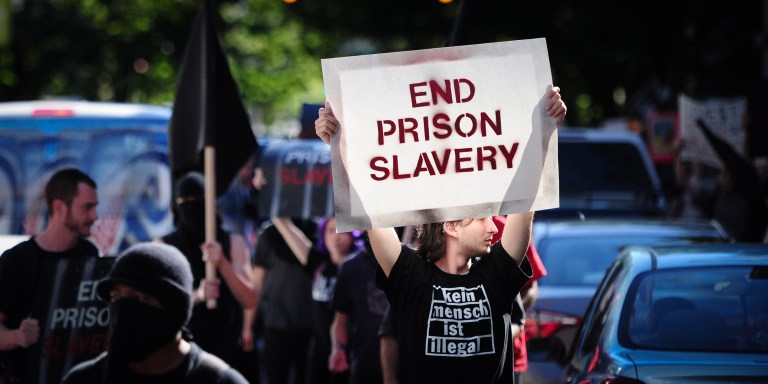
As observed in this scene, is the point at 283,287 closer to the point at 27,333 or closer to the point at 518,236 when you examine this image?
the point at 27,333

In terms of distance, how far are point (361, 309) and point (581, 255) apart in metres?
2.25

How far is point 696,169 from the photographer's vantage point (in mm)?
17453

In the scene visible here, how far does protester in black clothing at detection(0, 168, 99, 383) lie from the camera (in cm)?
603

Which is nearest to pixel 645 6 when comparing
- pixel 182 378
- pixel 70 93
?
pixel 70 93

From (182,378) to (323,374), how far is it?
17.7 ft

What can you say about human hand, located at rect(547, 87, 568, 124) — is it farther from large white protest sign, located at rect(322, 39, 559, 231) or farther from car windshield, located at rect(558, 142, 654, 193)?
car windshield, located at rect(558, 142, 654, 193)

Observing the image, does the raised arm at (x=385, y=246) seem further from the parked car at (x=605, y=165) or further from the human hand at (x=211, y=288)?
the parked car at (x=605, y=165)

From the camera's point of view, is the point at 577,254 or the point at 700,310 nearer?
the point at 700,310

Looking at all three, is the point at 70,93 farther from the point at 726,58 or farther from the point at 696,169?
the point at 696,169

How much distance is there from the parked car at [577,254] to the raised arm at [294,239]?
1.55m

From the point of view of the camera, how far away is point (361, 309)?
7672mm

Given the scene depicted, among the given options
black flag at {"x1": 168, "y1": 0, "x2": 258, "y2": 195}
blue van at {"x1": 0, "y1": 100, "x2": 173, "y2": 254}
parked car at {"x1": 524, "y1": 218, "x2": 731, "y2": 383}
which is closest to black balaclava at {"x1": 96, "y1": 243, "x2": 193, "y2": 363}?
black flag at {"x1": 168, "y1": 0, "x2": 258, "y2": 195}

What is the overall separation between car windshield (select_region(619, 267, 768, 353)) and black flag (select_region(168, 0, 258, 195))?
2.73 meters

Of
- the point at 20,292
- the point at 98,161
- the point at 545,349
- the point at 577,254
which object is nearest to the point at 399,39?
the point at 98,161
